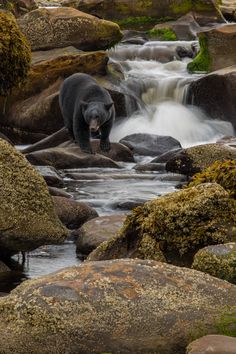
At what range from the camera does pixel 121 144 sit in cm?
1672

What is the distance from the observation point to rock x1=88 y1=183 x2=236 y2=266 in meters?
6.34

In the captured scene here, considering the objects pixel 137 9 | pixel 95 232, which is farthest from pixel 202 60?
pixel 95 232

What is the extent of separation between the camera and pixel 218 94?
67.5ft

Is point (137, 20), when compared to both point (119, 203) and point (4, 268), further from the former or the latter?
point (4, 268)

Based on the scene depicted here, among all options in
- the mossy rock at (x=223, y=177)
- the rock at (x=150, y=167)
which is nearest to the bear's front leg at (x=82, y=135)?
the rock at (x=150, y=167)

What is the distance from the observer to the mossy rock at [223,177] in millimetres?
6923

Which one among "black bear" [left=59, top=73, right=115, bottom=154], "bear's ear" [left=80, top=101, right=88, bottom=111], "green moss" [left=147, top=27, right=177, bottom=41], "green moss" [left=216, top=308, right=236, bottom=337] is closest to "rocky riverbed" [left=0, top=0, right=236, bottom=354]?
"green moss" [left=216, top=308, right=236, bottom=337]

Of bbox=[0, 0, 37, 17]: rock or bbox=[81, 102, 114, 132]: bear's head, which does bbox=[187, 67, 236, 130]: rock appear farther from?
bbox=[0, 0, 37, 17]: rock

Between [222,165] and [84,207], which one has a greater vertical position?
[222,165]

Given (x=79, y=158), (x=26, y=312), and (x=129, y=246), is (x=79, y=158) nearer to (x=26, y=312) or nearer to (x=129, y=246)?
(x=129, y=246)

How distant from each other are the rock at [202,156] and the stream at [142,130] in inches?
10.2

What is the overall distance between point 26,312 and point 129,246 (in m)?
2.03

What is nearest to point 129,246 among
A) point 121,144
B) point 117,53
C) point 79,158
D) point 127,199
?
point 127,199

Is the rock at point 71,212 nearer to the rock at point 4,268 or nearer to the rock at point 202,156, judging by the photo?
the rock at point 4,268
